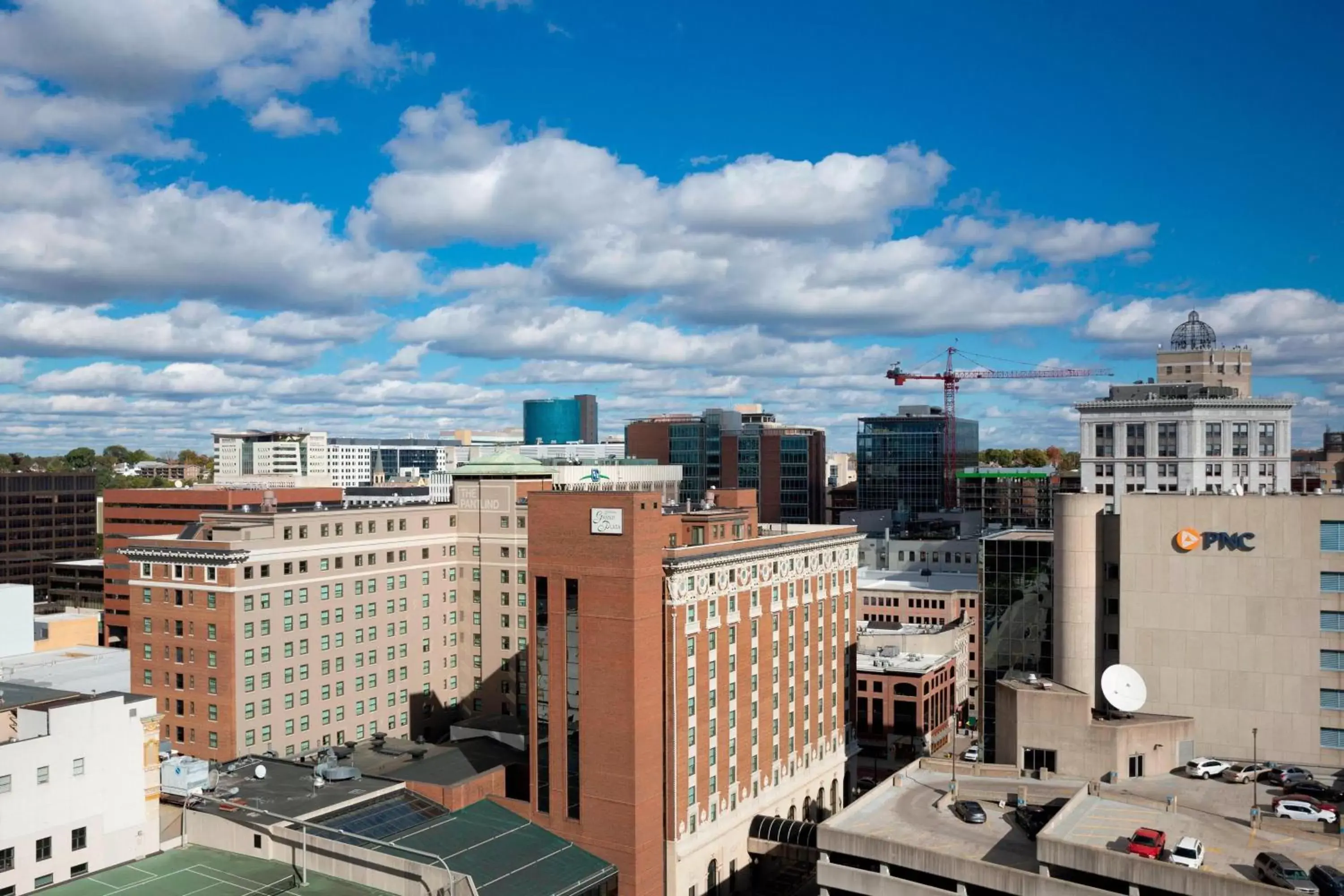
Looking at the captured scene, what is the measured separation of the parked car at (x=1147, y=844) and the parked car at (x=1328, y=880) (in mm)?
6787

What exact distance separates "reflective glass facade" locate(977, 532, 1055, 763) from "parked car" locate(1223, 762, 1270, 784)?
1463cm

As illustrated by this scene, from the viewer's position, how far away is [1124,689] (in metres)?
73.0

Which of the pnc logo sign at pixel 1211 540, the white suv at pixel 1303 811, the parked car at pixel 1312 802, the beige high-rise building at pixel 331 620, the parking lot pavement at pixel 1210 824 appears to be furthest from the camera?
the beige high-rise building at pixel 331 620

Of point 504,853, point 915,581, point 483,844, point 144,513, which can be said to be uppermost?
point 144,513

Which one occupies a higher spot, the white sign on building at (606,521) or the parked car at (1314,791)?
the white sign on building at (606,521)

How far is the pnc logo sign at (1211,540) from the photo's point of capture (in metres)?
73.2

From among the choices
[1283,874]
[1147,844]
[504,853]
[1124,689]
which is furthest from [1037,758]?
[504,853]

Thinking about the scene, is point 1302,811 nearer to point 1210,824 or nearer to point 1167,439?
point 1210,824

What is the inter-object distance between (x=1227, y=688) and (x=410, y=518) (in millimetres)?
82331

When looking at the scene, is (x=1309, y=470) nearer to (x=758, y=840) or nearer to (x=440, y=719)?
(x=758, y=840)

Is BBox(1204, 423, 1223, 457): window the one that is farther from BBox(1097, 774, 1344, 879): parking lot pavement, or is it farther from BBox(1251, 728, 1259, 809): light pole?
BBox(1097, 774, 1344, 879): parking lot pavement

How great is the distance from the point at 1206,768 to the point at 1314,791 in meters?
6.39

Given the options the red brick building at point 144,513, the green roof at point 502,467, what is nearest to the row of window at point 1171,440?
the green roof at point 502,467

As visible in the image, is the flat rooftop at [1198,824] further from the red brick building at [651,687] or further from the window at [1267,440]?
the window at [1267,440]
